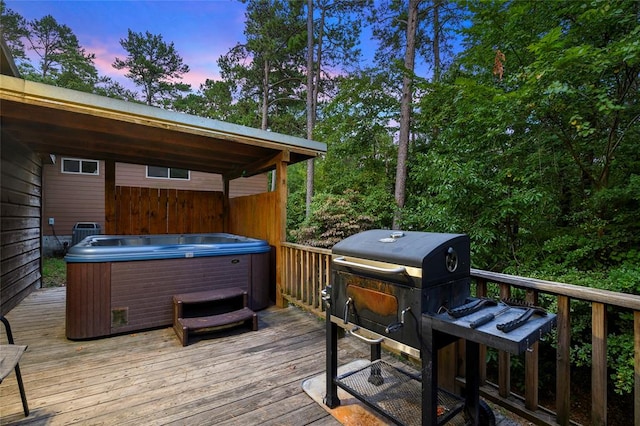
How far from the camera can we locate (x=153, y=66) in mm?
13250

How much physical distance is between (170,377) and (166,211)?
3.77 meters

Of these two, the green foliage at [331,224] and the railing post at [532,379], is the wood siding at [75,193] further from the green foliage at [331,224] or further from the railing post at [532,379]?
the railing post at [532,379]

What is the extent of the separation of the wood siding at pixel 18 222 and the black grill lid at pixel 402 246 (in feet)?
14.3

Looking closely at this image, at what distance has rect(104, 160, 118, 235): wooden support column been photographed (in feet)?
15.6

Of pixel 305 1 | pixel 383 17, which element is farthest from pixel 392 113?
pixel 305 1

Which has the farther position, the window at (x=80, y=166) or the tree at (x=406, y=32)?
the window at (x=80, y=166)

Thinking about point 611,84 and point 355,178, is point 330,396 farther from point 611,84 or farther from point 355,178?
point 355,178

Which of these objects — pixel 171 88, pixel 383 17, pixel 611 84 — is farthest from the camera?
pixel 171 88

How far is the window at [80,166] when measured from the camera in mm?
8922

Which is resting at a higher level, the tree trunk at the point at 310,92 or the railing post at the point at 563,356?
the tree trunk at the point at 310,92

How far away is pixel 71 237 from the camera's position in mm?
8828

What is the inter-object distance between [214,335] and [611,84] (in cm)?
558

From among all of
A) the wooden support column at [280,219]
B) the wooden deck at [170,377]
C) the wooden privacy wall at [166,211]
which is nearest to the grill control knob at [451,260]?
the wooden deck at [170,377]

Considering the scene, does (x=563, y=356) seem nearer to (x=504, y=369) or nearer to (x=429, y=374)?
(x=504, y=369)
